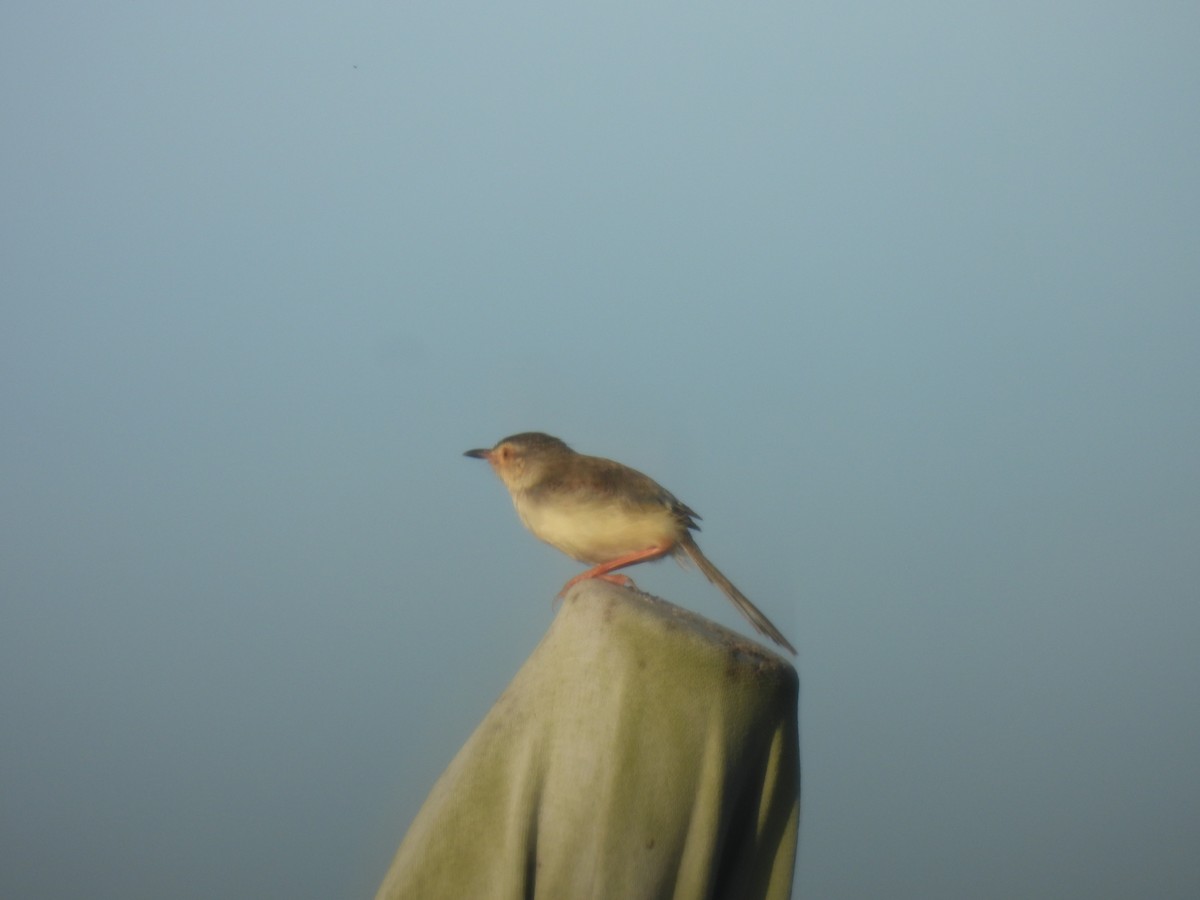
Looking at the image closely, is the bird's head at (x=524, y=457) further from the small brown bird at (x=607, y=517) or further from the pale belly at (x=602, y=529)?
the pale belly at (x=602, y=529)

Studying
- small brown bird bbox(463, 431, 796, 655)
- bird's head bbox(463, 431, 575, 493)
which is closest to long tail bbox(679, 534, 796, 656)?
small brown bird bbox(463, 431, 796, 655)

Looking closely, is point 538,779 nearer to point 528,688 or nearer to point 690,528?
point 528,688

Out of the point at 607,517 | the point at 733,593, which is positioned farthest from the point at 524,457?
the point at 733,593

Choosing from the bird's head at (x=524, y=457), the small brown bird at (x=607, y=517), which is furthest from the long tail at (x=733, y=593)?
the bird's head at (x=524, y=457)

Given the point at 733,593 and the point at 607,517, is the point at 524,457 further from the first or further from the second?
the point at 733,593

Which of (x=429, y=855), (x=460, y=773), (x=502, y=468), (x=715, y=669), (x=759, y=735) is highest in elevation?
(x=502, y=468)

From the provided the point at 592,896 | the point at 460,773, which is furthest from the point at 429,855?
the point at 592,896

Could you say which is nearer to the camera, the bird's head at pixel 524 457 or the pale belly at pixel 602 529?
the pale belly at pixel 602 529

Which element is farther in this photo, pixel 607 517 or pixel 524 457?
pixel 524 457
